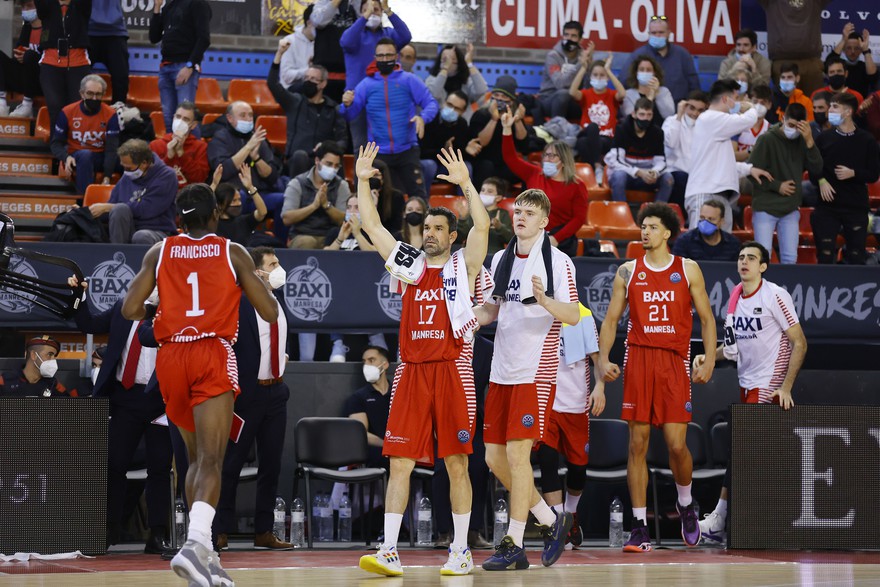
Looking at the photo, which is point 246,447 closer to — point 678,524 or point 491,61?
point 678,524

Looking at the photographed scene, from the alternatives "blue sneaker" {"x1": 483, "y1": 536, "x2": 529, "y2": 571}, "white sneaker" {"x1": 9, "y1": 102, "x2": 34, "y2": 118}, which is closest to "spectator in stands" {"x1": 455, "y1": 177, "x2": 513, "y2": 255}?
"blue sneaker" {"x1": 483, "y1": 536, "x2": 529, "y2": 571}

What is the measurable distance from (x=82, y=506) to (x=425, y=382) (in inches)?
109

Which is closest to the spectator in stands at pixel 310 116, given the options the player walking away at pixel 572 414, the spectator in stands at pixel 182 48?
the spectator in stands at pixel 182 48

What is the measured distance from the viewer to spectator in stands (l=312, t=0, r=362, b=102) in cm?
1515

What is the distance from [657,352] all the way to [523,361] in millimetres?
1940

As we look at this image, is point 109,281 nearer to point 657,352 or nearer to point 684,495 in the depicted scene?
point 657,352

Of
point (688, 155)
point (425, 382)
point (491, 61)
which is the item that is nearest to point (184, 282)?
point (425, 382)

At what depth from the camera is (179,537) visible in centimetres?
967

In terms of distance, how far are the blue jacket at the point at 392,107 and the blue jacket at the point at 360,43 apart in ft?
2.87

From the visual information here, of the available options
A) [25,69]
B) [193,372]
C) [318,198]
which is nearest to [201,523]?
[193,372]

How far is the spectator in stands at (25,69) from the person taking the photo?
15.1m

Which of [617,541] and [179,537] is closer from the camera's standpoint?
[179,537]

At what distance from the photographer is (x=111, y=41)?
48.8 feet

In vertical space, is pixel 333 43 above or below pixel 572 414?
above
